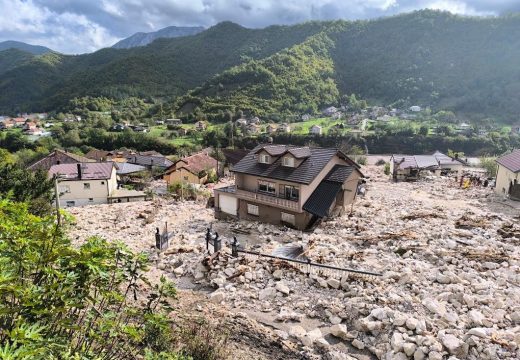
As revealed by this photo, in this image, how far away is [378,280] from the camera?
43.5ft

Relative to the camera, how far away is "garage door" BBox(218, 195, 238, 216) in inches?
→ 990

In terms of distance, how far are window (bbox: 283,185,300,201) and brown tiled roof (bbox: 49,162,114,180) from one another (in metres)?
25.6

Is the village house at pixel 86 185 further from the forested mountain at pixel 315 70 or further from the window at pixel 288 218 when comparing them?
the forested mountain at pixel 315 70

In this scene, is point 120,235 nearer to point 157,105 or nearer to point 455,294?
point 455,294

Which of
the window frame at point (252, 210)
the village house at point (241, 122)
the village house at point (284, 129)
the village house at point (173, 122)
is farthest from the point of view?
the village house at point (173, 122)

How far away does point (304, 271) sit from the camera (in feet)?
47.7

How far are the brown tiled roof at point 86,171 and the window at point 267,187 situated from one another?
2336 cm

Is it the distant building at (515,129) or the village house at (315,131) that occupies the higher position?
the distant building at (515,129)

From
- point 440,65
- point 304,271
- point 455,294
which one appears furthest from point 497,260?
point 440,65

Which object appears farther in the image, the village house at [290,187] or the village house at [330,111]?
the village house at [330,111]

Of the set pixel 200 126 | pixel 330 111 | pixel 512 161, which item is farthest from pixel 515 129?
pixel 200 126

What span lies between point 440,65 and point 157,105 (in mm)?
125705

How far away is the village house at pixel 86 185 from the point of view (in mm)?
38281

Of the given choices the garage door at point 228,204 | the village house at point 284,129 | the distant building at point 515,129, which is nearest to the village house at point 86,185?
the garage door at point 228,204
